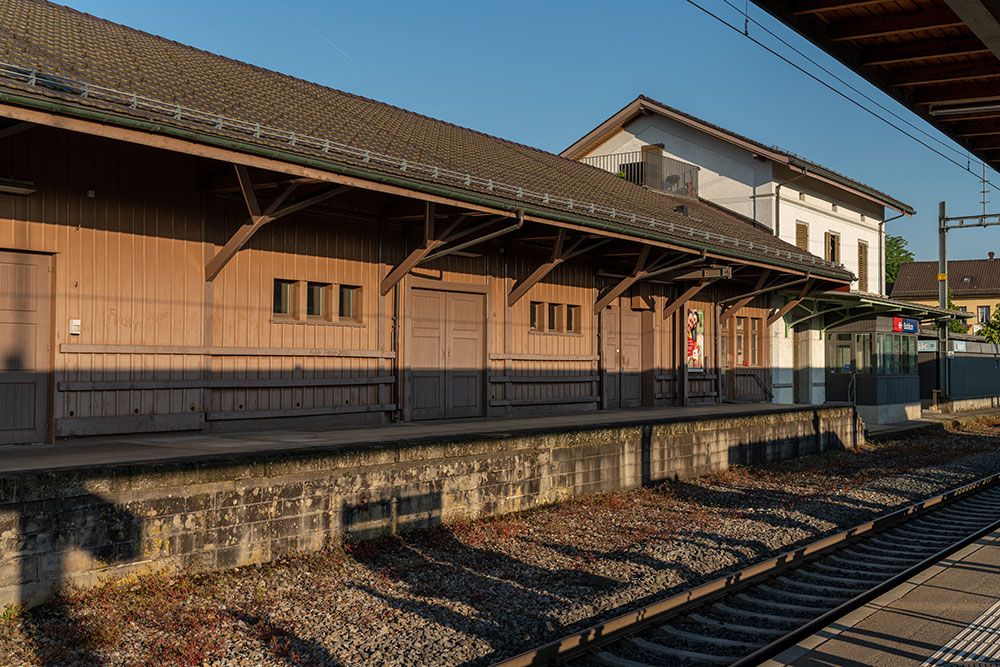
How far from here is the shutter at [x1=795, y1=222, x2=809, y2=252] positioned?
26.0m

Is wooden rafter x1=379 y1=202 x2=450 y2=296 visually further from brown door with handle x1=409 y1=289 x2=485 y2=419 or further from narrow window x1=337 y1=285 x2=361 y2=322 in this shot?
brown door with handle x1=409 y1=289 x2=485 y2=419

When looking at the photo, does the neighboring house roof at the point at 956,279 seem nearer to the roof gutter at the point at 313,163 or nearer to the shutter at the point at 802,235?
the shutter at the point at 802,235

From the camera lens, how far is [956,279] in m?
76.4

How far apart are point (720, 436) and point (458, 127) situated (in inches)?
370

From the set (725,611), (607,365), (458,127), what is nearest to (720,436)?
(607,365)

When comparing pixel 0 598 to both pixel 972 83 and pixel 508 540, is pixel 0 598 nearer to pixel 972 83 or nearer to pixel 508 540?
pixel 508 540

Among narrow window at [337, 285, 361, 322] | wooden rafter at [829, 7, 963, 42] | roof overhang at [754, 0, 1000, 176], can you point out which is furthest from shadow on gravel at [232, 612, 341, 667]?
narrow window at [337, 285, 361, 322]

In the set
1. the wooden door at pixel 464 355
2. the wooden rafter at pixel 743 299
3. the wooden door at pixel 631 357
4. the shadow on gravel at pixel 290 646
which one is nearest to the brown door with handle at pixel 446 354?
the wooden door at pixel 464 355

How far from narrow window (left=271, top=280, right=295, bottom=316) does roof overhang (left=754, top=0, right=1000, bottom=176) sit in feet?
27.1

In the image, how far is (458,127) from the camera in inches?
778

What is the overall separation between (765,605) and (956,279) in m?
79.3

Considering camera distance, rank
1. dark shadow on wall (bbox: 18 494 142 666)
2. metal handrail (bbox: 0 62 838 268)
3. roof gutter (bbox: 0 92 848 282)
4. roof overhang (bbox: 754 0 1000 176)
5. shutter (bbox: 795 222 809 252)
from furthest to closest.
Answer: shutter (bbox: 795 222 809 252) → metal handrail (bbox: 0 62 838 268) → roof gutter (bbox: 0 92 848 282) → dark shadow on wall (bbox: 18 494 142 666) → roof overhang (bbox: 754 0 1000 176)

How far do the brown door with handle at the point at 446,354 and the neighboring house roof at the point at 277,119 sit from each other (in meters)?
2.14

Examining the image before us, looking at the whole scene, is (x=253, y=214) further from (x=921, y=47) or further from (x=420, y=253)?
(x=921, y=47)
